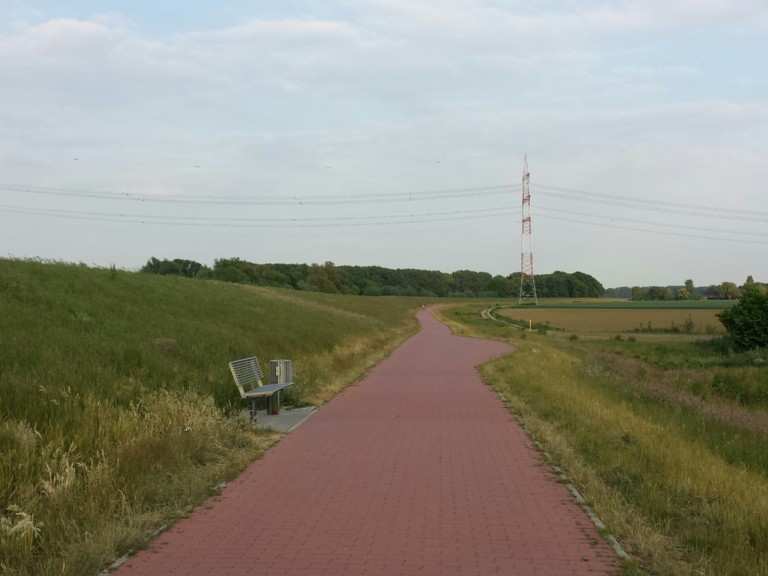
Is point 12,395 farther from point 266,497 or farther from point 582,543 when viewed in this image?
point 582,543

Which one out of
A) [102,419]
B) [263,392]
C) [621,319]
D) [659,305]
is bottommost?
[621,319]

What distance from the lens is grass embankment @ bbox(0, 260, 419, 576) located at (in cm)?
547

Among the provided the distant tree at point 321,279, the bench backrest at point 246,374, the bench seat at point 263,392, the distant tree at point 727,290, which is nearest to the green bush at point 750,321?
the bench backrest at point 246,374

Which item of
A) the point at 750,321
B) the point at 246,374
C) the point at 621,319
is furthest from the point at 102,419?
the point at 621,319

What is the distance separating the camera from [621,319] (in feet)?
237

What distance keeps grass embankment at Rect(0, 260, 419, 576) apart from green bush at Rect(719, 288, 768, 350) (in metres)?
36.7

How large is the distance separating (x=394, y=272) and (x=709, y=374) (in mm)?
103424

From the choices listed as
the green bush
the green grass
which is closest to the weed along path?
the green bush

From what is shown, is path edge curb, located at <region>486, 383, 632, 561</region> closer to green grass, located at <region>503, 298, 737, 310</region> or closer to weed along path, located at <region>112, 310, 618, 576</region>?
weed along path, located at <region>112, 310, 618, 576</region>

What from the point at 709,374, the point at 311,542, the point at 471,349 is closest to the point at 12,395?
the point at 311,542

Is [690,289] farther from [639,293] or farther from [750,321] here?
[750,321]

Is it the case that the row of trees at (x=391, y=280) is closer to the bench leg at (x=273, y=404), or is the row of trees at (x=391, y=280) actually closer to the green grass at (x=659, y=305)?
the green grass at (x=659, y=305)

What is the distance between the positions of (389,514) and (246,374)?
6462 millimetres

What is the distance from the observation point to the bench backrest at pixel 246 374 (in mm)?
11826
